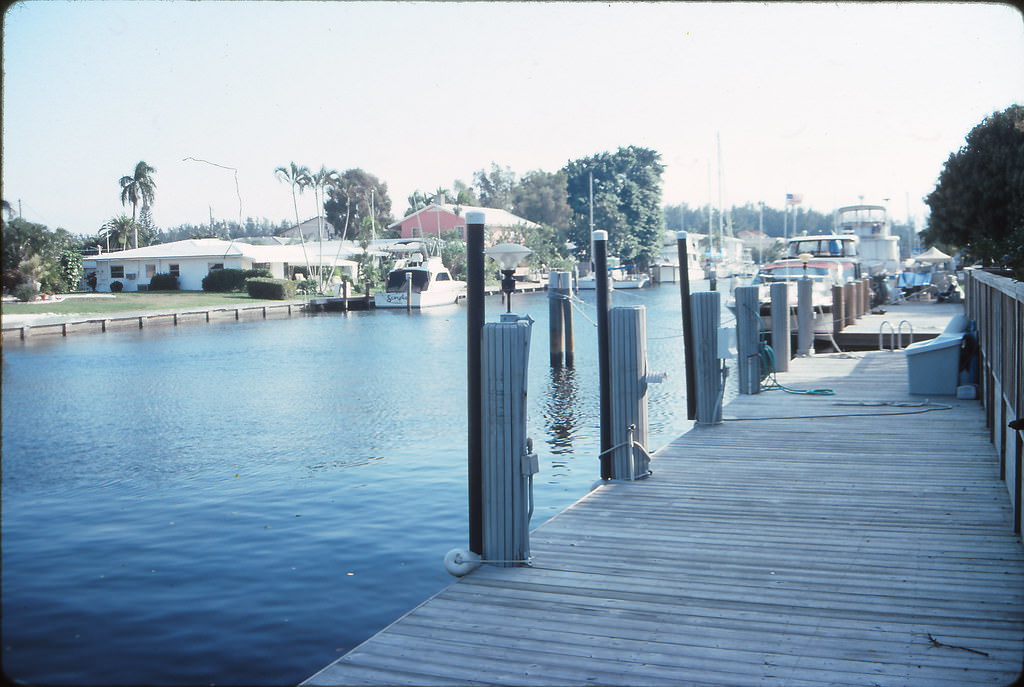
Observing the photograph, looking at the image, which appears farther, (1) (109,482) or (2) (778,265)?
(2) (778,265)

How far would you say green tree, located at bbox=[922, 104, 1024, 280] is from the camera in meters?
10.8

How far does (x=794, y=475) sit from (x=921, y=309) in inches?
A: 968

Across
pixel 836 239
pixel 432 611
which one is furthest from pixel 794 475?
pixel 836 239

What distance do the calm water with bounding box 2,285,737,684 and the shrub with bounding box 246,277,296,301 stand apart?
2722 centimetres

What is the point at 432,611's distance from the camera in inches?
199

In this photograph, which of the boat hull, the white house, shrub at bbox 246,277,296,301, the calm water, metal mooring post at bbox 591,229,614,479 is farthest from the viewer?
the white house

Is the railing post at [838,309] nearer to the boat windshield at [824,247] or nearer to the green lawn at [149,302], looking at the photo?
the boat windshield at [824,247]

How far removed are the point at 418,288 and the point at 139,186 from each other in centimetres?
3223

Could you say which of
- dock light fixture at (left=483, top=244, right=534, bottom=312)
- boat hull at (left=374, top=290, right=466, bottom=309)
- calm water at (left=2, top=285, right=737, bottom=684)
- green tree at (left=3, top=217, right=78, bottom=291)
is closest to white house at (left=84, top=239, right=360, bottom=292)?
boat hull at (left=374, top=290, right=466, bottom=309)

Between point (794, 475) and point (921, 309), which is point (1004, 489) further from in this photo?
point (921, 309)

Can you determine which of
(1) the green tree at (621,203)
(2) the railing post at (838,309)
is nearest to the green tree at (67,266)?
(2) the railing post at (838,309)

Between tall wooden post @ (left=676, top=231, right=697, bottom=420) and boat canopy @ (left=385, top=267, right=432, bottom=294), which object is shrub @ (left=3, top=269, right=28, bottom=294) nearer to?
tall wooden post @ (left=676, top=231, right=697, bottom=420)

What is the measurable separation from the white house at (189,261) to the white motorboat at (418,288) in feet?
23.0

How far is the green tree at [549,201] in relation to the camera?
9206 cm
